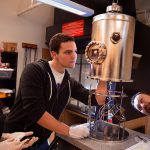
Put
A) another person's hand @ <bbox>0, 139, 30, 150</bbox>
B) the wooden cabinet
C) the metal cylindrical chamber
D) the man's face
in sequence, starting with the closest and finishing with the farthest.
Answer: another person's hand @ <bbox>0, 139, 30, 150</bbox> → the metal cylindrical chamber → the man's face → the wooden cabinet

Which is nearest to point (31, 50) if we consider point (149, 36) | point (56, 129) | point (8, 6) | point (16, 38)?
point (16, 38)

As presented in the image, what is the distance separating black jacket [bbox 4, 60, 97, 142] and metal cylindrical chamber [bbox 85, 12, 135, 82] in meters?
0.45

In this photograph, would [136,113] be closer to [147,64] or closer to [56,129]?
[147,64]

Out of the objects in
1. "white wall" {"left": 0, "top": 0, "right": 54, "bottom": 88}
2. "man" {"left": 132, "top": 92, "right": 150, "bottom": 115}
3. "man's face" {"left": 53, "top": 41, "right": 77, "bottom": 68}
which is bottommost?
"man" {"left": 132, "top": 92, "right": 150, "bottom": 115}

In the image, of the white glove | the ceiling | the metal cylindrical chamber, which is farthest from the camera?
the ceiling

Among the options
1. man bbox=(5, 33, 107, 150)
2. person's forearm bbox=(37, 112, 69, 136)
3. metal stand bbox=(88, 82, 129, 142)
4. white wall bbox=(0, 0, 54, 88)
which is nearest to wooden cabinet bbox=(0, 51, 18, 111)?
white wall bbox=(0, 0, 54, 88)

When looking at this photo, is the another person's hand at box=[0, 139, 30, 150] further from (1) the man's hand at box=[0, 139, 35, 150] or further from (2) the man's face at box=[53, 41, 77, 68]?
(2) the man's face at box=[53, 41, 77, 68]

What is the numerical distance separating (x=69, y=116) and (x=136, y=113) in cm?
124

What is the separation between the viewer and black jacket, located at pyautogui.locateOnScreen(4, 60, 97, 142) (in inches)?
50.2

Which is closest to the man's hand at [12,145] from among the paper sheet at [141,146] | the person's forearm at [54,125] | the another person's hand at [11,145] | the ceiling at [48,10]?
the another person's hand at [11,145]

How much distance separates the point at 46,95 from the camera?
1.42 metres

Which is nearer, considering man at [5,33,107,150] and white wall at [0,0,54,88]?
man at [5,33,107,150]

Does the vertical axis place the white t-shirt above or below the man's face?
below

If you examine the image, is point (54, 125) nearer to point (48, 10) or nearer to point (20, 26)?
point (20, 26)
